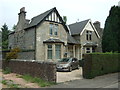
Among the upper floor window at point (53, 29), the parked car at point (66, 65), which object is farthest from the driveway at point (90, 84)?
the upper floor window at point (53, 29)

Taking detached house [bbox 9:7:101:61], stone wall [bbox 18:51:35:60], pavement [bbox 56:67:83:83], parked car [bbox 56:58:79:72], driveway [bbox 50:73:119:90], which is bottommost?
driveway [bbox 50:73:119:90]

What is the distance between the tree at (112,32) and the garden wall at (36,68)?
42.1 feet

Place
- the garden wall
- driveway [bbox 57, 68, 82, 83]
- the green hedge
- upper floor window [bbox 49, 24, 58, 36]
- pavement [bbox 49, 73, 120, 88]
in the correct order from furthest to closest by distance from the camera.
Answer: upper floor window [bbox 49, 24, 58, 36], the green hedge, driveway [bbox 57, 68, 82, 83], the garden wall, pavement [bbox 49, 73, 120, 88]

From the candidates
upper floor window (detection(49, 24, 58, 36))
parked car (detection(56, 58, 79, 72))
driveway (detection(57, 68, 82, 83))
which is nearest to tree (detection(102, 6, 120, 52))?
parked car (detection(56, 58, 79, 72))

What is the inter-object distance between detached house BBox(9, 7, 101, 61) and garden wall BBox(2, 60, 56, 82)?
168 inches

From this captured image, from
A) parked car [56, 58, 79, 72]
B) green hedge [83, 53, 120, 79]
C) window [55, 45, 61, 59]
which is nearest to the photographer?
green hedge [83, 53, 120, 79]

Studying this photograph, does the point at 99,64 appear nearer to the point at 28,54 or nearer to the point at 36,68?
the point at 36,68

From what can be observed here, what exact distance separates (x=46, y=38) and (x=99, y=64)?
9361 millimetres

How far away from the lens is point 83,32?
25734mm

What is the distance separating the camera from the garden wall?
10119mm

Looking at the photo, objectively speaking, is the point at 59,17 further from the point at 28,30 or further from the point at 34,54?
the point at 34,54

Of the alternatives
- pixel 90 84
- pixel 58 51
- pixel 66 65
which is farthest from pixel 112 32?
pixel 90 84

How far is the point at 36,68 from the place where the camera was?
11.8 m

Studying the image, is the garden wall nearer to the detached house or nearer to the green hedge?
the green hedge
